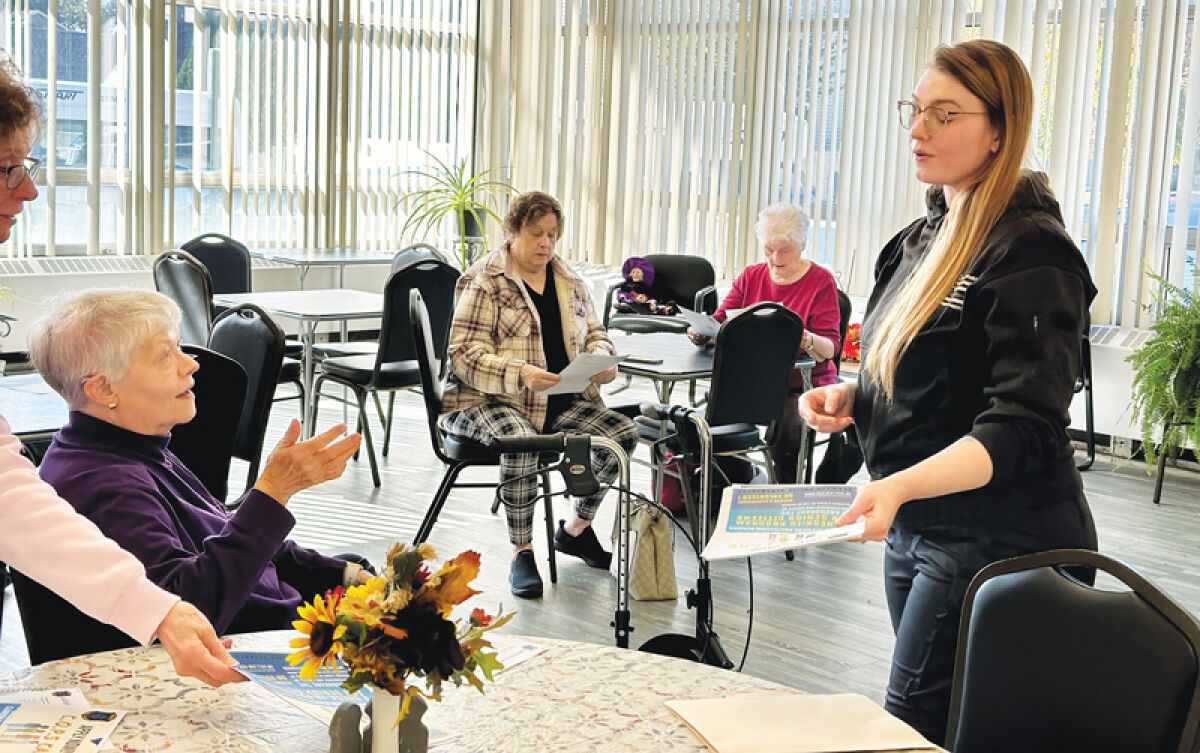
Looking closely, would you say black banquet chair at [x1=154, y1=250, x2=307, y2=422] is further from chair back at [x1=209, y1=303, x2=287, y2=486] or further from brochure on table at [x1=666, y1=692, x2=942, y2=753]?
brochure on table at [x1=666, y1=692, x2=942, y2=753]

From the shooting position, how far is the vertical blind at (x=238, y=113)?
7.48m

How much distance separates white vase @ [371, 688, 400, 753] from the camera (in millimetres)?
1221

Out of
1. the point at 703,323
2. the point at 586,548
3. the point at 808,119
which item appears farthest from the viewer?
the point at 808,119

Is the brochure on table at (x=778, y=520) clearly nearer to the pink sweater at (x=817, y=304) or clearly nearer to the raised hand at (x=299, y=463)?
the raised hand at (x=299, y=463)

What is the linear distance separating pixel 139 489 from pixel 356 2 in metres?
7.62

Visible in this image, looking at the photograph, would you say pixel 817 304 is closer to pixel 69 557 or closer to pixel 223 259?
pixel 223 259

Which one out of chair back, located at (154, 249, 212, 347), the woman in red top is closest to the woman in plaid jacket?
the woman in red top

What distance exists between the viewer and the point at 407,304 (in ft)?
17.0

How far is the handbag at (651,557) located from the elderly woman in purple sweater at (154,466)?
1527mm

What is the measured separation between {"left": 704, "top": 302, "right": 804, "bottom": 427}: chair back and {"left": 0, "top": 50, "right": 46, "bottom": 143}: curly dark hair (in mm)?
2654

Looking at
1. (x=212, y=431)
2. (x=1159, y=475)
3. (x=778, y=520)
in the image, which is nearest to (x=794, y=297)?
(x=1159, y=475)

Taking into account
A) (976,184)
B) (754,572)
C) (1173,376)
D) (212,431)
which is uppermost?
(976,184)

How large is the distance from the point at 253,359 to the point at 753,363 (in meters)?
1.74

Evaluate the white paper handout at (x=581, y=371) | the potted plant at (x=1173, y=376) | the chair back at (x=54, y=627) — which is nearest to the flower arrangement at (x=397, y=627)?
the chair back at (x=54, y=627)
